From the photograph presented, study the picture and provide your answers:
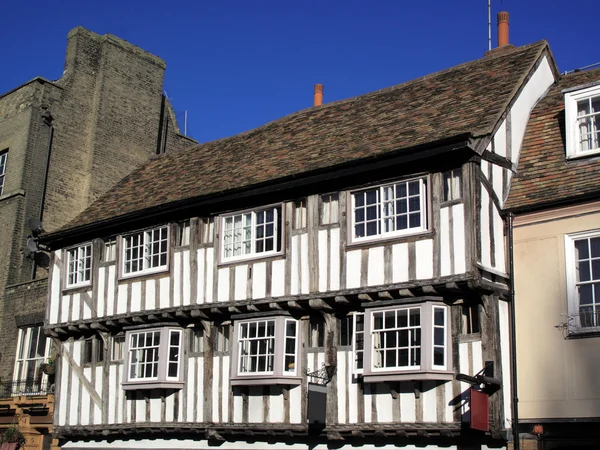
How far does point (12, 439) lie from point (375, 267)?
38.8 feet

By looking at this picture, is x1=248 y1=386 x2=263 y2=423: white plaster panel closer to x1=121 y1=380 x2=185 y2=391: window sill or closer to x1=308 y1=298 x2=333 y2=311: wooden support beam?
x1=121 y1=380 x2=185 y2=391: window sill

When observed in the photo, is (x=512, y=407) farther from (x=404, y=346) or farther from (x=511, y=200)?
(x=511, y=200)

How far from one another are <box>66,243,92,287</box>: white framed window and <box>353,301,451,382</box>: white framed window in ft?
27.9

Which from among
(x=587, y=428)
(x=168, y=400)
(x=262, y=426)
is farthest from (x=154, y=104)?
(x=587, y=428)

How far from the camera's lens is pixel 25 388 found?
78.7ft

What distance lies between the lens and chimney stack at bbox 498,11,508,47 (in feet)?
67.7

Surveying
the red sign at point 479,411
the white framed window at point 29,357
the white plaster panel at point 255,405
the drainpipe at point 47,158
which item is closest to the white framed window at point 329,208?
the white plaster panel at point 255,405

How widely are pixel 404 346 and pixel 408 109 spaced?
582 centimetres

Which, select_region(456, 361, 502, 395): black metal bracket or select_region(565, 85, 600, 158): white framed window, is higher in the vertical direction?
select_region(565, 85, 600, 158): white framed window

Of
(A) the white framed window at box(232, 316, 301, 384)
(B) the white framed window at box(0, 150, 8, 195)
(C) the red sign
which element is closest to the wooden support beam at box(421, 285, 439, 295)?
(C) the red sign

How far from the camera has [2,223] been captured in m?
26.3

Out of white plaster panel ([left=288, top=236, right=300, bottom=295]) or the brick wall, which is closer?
white plaster panel ([left=288, top=236, right=300, bottom=295])

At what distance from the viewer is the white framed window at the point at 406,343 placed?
15.1 m

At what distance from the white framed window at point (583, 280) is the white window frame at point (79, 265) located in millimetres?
11592
